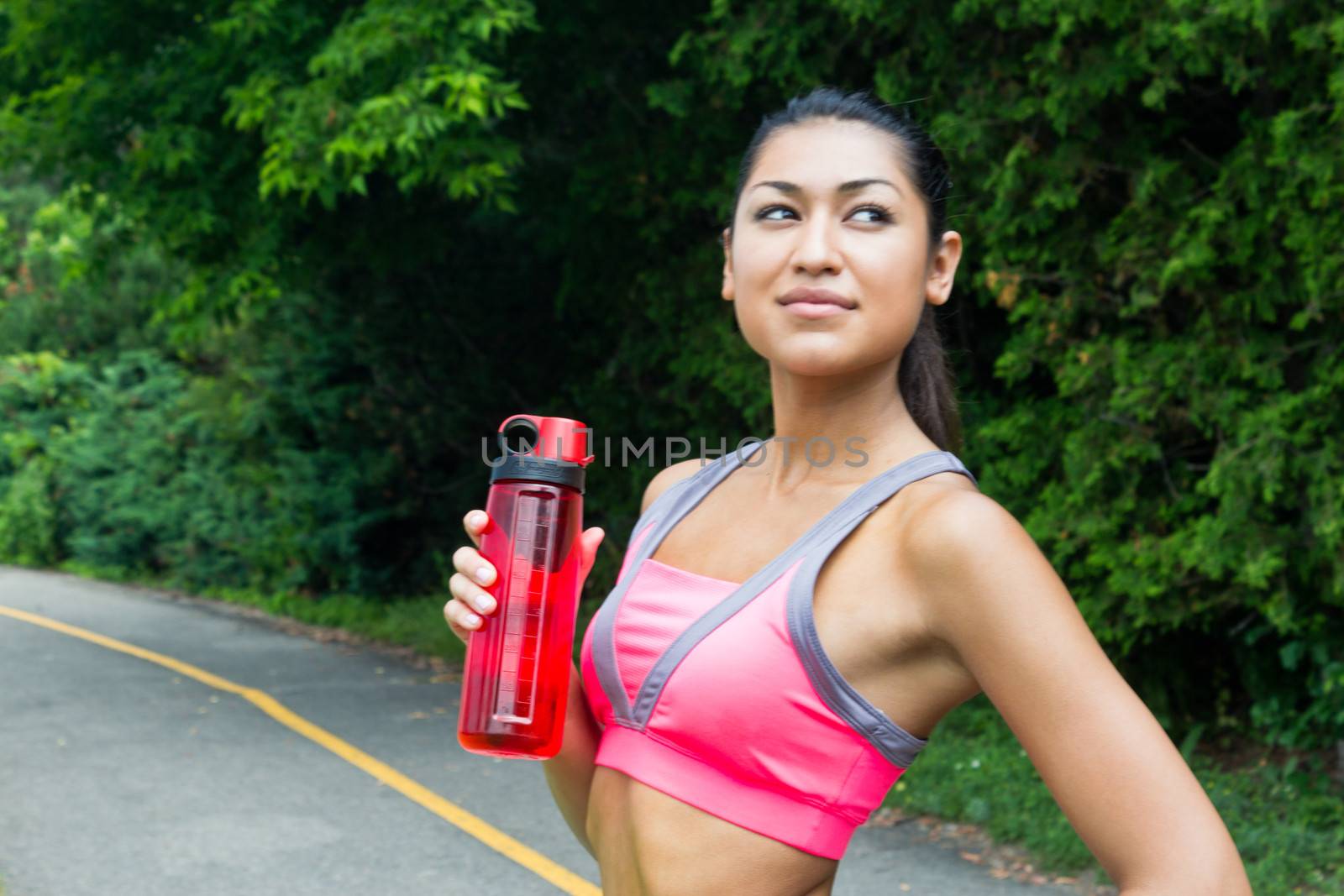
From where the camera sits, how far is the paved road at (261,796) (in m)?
5.96

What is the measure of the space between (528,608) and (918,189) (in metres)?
0.77

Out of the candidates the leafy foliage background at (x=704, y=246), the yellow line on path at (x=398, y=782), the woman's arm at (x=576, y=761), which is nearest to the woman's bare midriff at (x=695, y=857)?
the woman's arm at (x=576, y=761)

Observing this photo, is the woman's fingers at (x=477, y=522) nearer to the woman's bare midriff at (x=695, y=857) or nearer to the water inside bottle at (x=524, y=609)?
the water inside bottle at (x=524, y=609)

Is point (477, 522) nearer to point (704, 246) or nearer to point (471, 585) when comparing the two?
point (471, 585)

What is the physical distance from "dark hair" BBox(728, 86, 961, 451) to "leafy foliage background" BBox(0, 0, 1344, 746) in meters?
0.19

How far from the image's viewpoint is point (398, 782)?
761 cm

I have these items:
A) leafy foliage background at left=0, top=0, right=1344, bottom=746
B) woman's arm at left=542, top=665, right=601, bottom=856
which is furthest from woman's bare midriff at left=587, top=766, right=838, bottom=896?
leafy foliage background at left=0, top=0, right=1344, bottom=746

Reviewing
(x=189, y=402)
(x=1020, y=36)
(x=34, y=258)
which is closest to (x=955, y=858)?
(x=1020, y=36)

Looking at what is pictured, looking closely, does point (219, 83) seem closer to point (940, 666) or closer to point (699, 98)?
point (699, 98)

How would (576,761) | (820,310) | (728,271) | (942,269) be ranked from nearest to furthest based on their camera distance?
1. (820,310)
2. (942,269)
3. (728,271)
4. (576,761)

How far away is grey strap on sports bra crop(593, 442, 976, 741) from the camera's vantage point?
1664 mm

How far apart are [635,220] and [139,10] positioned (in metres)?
3.92

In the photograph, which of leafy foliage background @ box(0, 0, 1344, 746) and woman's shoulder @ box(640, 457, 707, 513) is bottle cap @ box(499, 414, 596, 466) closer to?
woman's shoulder @ box(640, 457, 707, 513)

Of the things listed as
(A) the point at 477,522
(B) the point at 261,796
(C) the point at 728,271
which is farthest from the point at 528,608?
(B) the point at 261,796
